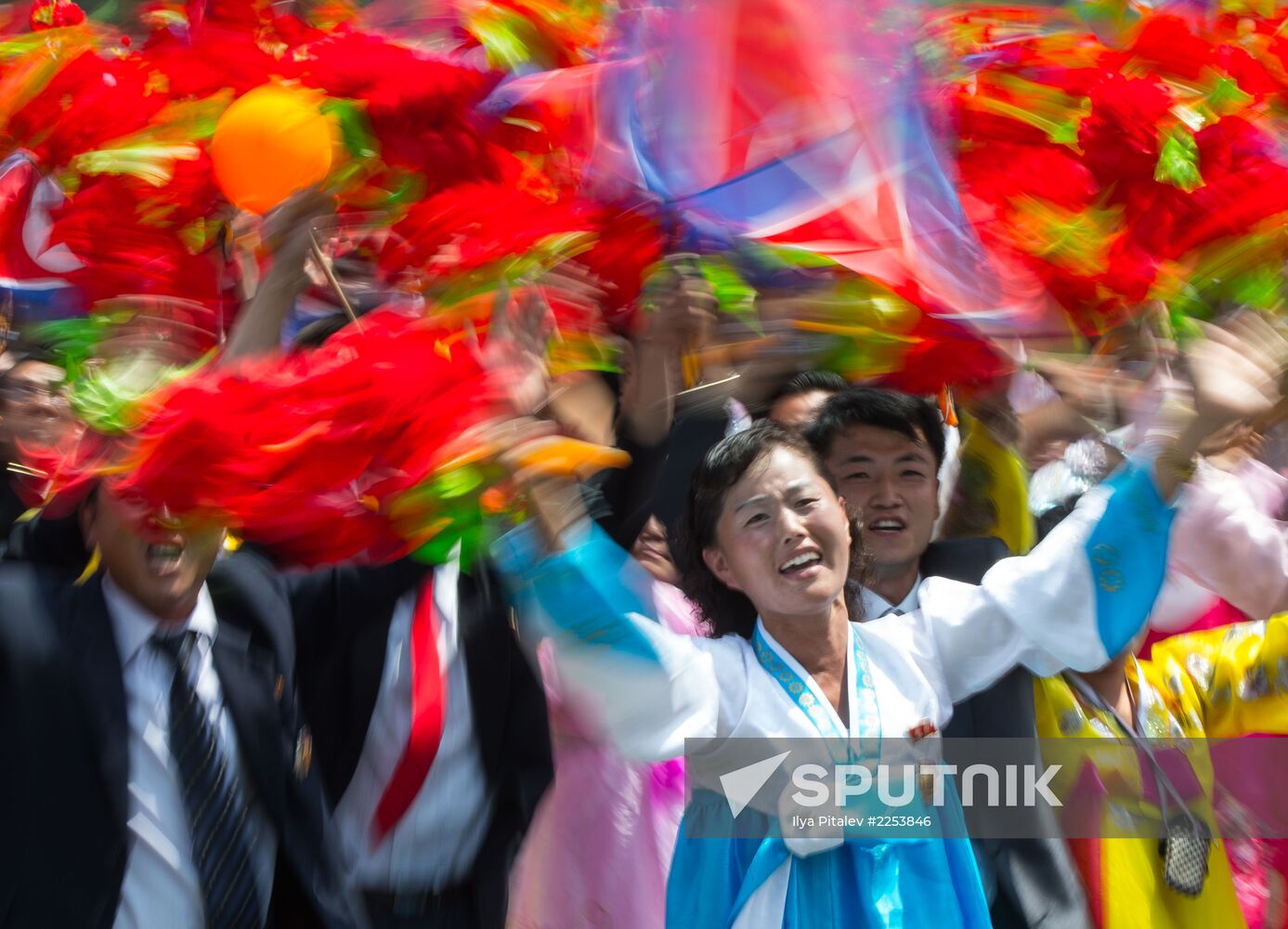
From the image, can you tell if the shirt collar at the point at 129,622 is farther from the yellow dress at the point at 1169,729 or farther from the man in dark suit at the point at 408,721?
the yellow dress at the point at 1169,729

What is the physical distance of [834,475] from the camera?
2717mm

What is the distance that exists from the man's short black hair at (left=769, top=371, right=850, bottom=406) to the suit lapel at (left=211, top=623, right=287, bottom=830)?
1.07 m

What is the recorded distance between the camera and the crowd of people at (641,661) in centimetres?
208

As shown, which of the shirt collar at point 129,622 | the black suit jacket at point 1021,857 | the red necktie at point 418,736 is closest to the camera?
the shirt collar at point 129,622

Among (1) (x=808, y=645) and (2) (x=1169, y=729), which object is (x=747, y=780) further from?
(2) (x=1169, y=729)

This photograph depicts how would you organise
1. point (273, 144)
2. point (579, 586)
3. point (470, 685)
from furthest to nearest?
point (470, 685) → point (273, 144) → point (579, 586)

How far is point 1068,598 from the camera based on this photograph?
7.46 feet

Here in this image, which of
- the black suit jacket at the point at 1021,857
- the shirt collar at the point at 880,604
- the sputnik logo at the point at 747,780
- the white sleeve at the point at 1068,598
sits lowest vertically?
the black suit jacket at the point at 1021,857

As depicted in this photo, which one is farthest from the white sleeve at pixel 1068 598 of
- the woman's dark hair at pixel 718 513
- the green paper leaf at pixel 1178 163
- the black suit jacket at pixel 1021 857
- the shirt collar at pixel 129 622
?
the shirt collar at pixel 129 622

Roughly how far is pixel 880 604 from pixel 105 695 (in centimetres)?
122

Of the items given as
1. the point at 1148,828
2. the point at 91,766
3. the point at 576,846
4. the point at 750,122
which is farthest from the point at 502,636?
the point at 1148,828

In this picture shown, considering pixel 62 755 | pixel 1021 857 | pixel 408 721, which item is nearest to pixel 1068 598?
pixel 1021 857

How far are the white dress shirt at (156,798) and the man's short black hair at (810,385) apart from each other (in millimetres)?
1156

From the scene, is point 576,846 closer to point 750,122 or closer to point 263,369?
point 263,369
